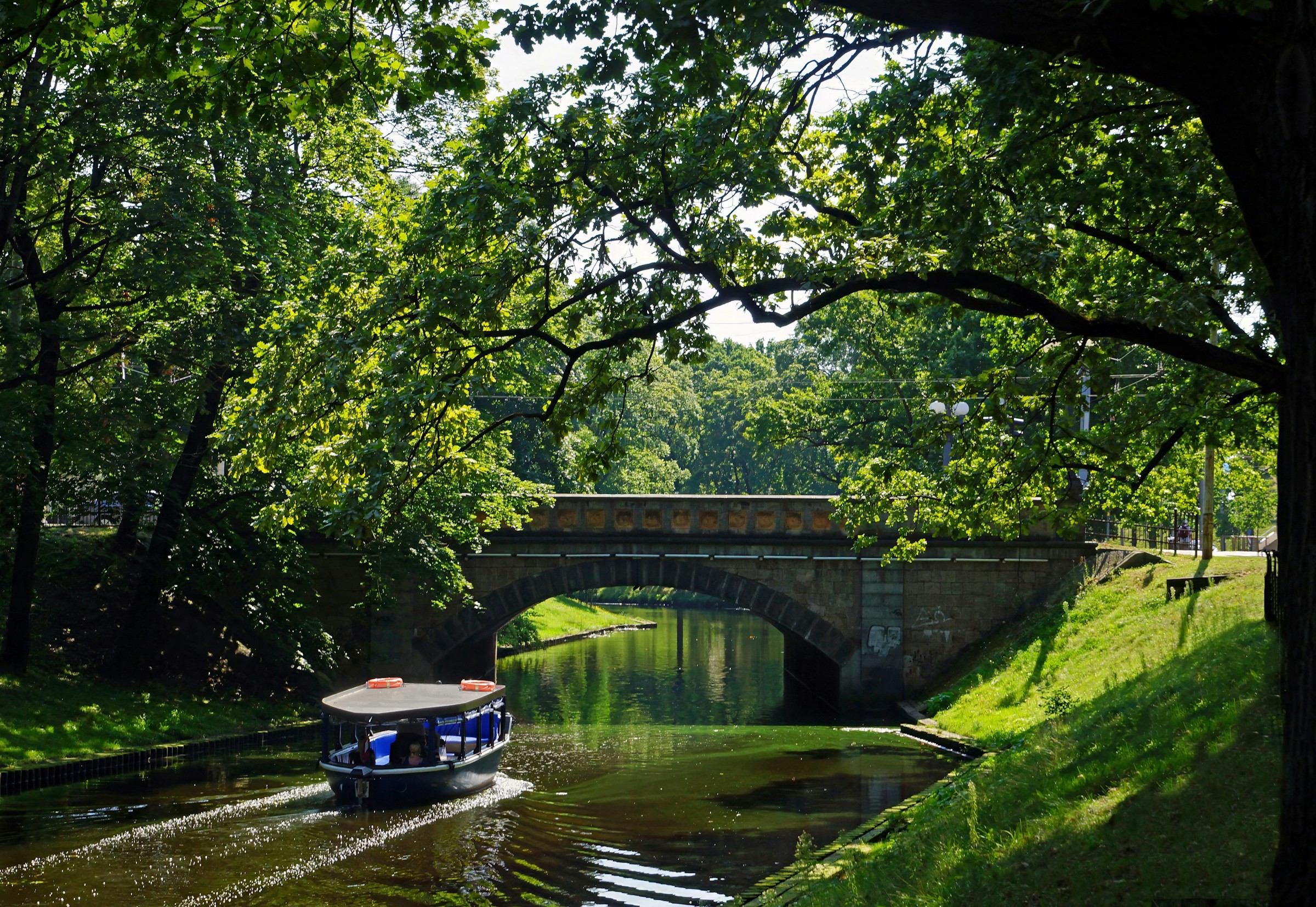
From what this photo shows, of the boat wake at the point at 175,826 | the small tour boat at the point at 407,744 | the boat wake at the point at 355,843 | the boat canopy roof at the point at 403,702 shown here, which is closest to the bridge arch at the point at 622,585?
the boat canopy roof at the point at 403,702

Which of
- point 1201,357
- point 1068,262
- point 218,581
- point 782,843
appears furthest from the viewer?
point 218,581

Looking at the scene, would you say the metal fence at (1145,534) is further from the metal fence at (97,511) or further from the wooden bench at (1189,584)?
the metal fence at (97,511)

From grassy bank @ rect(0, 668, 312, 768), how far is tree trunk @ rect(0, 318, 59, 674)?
60cm

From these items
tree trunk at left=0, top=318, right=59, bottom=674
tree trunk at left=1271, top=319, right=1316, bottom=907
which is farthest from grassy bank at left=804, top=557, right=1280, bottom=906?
tree trunk at left=0, top=318, right=59, bottom=674

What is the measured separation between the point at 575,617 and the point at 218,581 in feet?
98.1

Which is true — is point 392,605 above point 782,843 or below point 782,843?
above

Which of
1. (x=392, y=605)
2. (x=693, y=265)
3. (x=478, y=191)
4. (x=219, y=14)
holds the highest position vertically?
(x=219, y=14)

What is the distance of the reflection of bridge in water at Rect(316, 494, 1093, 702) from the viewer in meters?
28.6

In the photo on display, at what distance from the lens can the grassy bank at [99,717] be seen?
60.4ft

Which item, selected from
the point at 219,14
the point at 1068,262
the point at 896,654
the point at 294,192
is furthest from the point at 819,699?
the point at 219,14

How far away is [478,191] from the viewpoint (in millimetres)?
10109

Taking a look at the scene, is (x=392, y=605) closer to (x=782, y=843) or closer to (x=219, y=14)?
(x=782, y=843)

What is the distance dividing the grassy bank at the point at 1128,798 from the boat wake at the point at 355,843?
603 centimetres

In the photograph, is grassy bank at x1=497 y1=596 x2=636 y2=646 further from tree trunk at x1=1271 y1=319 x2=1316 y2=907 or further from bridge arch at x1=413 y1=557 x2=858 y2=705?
tree trunk at x1=1271 y1=319 x2=1316 y2=907
